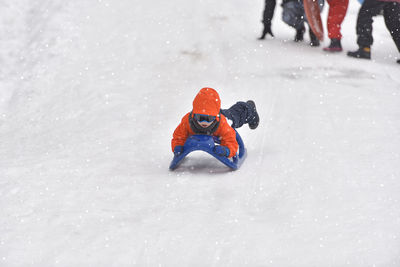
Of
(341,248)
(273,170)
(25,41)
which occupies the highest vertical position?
(341,248)

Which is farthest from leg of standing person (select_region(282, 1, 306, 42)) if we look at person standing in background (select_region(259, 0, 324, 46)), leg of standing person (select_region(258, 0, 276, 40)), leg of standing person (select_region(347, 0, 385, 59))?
leg of standing person (select_region(347, 0, 385, 59))

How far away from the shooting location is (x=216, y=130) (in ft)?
13.5

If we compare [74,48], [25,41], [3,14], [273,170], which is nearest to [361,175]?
[273,170]

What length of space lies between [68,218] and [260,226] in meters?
1.25

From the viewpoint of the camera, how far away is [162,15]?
9250 millimetres

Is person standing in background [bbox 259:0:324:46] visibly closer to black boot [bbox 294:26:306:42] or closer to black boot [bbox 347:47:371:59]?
black boot [bbox 294:26:306:42]

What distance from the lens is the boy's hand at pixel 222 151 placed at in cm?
399

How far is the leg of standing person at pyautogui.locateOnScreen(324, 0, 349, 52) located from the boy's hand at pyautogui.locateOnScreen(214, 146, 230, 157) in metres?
4.27

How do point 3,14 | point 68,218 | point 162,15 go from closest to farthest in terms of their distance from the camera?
point 68,218 → point 3,14 → point 162,15

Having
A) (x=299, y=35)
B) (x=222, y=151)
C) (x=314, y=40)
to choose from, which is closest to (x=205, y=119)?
(x=222, y=151)

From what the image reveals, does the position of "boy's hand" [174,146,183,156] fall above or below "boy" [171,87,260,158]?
below

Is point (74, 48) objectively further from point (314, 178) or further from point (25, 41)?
point (314, 178)

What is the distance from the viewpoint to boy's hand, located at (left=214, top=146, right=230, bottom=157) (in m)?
3.99

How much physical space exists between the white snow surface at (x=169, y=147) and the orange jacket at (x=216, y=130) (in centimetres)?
24
